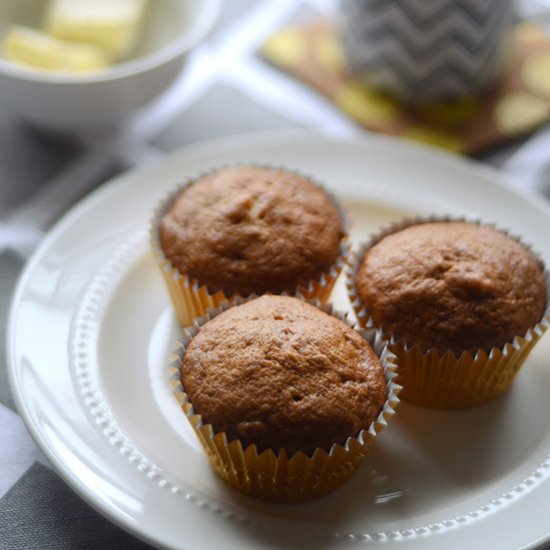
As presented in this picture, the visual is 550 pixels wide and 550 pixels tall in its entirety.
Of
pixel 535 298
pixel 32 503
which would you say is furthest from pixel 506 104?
pixel 32 503

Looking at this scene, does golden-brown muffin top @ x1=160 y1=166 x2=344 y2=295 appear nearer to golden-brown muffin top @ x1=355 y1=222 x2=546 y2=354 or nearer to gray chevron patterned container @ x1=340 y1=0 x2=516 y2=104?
golden-brown muffin top @ x1=355 y1=222 x2=546 y2=354

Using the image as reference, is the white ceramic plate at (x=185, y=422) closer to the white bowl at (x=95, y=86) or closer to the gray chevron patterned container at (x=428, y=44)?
the white bowl at (x=95, y=86)

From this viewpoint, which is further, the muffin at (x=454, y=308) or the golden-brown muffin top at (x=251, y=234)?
the golden-brown muffin top at (x=251, y=234)

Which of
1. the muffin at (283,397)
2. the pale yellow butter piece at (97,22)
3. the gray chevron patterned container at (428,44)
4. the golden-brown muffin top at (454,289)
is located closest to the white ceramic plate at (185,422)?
the muffin at (283,397)

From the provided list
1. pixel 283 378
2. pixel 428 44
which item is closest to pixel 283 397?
pixel 283 378

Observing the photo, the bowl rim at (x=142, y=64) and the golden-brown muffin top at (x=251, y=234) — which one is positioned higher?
the bowl rim at (x=142, y=64)

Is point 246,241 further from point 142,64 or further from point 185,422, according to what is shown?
point 142,64
